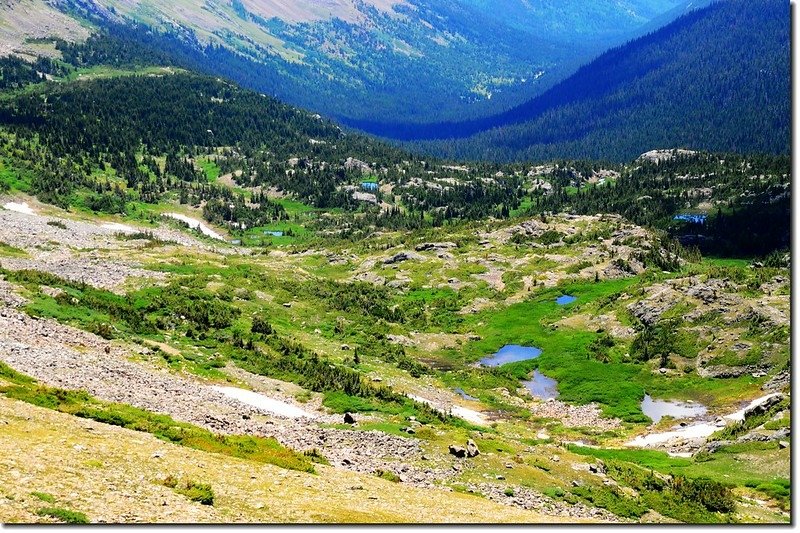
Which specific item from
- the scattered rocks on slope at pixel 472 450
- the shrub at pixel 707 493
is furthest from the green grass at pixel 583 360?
Answer: the scattered rocks on slope at pixel 472 450

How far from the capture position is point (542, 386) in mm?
94000

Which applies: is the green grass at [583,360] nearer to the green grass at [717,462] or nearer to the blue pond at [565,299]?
the blue pond at [565,299]

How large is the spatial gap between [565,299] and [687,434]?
5667cm

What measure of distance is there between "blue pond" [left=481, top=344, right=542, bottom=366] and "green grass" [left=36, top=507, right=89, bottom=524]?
249 feet

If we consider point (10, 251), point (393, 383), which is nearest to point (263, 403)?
point (393, 383)

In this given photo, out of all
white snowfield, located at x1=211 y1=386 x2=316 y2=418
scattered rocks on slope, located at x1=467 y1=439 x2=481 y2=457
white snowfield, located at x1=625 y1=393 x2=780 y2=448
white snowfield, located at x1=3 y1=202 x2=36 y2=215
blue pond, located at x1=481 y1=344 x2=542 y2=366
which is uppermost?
scattered rocks on slope, located at x1=467 y1=439 x2=481 y2=457

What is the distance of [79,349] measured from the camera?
6188 centimetres

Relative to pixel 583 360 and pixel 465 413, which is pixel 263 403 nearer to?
pixel 465 413

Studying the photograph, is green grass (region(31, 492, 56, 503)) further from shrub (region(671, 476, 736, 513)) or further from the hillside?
shrub (region(671, 476, 736, 513))

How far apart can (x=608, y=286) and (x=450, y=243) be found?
47.8m

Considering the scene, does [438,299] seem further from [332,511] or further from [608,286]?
[332,511]

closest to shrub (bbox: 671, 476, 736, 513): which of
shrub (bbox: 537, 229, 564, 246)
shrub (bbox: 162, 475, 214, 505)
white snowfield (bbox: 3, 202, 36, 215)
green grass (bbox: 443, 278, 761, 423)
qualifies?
green grass (bbox: 443, 278, 761, 423)

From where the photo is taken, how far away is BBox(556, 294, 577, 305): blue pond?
127 metres

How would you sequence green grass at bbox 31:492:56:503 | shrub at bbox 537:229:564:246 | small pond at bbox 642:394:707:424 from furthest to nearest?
shrub at bbox 537:229:564:246 < small pond at bbox 642:394:707:424 < green grass at bbox 31:492:56:503
